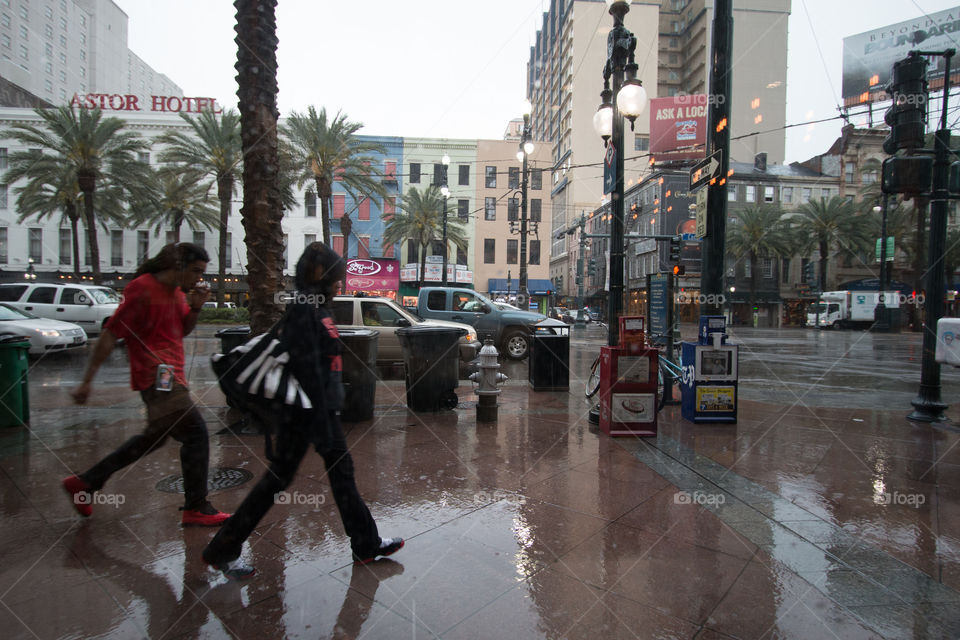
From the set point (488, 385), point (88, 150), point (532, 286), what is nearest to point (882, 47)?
point (532, 286)

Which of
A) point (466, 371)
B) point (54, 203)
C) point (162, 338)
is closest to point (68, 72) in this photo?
point (54, 203)

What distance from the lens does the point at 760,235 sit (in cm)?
4550

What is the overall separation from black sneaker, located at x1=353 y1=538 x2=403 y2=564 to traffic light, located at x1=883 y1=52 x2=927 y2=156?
7.60 meters

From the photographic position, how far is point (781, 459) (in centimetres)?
504

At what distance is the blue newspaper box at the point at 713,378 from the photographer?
251 inches

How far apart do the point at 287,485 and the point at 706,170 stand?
628cm

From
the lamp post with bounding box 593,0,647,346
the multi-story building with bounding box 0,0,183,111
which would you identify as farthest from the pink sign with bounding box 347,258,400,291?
the lamp post with bounding box 593,0,647,346

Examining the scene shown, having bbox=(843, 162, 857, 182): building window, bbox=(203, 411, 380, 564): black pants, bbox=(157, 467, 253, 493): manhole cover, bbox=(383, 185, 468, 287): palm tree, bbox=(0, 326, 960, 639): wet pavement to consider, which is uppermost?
bbox=(843, 162, 857, 182): building window

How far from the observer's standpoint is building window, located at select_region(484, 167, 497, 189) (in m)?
43.9

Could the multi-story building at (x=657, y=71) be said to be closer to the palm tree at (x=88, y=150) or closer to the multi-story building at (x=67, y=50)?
the multi-story building at (x=67, y=50)

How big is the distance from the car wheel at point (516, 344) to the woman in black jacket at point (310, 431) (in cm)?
1078

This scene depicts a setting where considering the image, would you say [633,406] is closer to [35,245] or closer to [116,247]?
[116,247]

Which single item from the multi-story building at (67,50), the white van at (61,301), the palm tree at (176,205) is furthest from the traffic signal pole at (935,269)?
the multi-story building at (67,50)

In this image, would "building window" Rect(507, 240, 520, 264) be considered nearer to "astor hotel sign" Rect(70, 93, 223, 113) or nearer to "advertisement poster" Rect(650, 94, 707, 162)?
"advertisement poster" Rect(650, 94, 707, 162)
